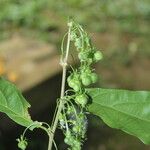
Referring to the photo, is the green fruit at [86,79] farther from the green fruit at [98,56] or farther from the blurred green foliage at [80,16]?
the blurred green foliage at [80,16]

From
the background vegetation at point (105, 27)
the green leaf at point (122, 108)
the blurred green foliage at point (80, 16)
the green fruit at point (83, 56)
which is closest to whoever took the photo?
the green fruit at point (83, 56)

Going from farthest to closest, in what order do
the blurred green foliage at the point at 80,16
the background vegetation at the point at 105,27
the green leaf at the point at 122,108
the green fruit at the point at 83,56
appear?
the blurred green foliage at the point at 80,16 → the background vegetation at the point at 105,27 → the green leaf at the point at 122,108 → the green fruit at the point at 83,56

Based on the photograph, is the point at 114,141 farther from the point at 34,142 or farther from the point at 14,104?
the point at 14,104

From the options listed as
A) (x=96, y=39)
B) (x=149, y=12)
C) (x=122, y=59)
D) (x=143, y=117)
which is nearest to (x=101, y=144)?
(x=122, y=59)

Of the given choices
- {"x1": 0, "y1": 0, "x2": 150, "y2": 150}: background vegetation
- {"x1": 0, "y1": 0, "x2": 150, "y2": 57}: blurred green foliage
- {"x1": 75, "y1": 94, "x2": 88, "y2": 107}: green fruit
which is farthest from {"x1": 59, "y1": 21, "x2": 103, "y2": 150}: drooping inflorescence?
{"x1": 0, "y1": 0, "x2": 150, "y2": 57}: blurred green foliage

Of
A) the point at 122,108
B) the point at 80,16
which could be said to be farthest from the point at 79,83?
the point at 80,16

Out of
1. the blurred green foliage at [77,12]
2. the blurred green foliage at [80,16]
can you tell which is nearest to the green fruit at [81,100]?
the blurred green foliage at [80,16]

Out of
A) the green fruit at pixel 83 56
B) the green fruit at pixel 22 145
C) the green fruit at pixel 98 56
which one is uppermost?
the green fruit at pixel 83 56
